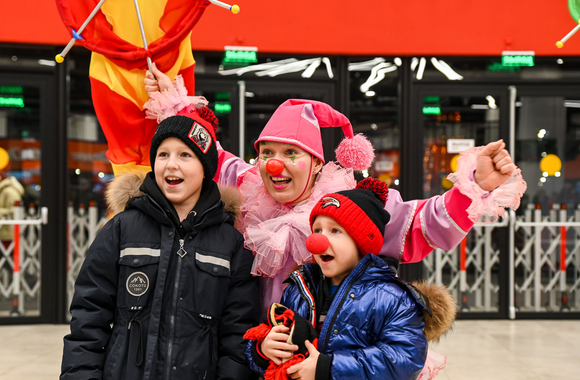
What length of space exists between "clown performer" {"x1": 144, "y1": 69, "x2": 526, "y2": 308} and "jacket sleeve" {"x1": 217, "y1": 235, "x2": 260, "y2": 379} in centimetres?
5

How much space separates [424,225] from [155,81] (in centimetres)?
120

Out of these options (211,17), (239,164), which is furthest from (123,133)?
(211,17)

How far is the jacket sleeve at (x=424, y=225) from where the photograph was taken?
5.82 ft

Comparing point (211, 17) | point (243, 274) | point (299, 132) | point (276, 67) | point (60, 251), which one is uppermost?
point (211, 17)

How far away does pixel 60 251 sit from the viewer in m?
4.86

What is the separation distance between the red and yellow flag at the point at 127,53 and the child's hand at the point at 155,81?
0.05 m

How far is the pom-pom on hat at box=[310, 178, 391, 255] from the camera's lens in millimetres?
1652

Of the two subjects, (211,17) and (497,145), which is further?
(211,17)

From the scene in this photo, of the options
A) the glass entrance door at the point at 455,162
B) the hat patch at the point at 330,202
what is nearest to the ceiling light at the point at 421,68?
the glass entrance door at the point at 455,162

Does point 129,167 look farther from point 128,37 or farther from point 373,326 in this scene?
point 373,326

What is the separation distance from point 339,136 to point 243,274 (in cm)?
337

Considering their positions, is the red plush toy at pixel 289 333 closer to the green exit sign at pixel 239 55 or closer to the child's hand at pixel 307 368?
the child's hand at pixel 307 368

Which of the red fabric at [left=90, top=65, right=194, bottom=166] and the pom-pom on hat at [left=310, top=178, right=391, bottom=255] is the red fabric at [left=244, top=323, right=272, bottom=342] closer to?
the pom-pom on hat at [left=310, top=178, right=391, bottom=255]

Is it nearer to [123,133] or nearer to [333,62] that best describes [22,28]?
[333,62]
